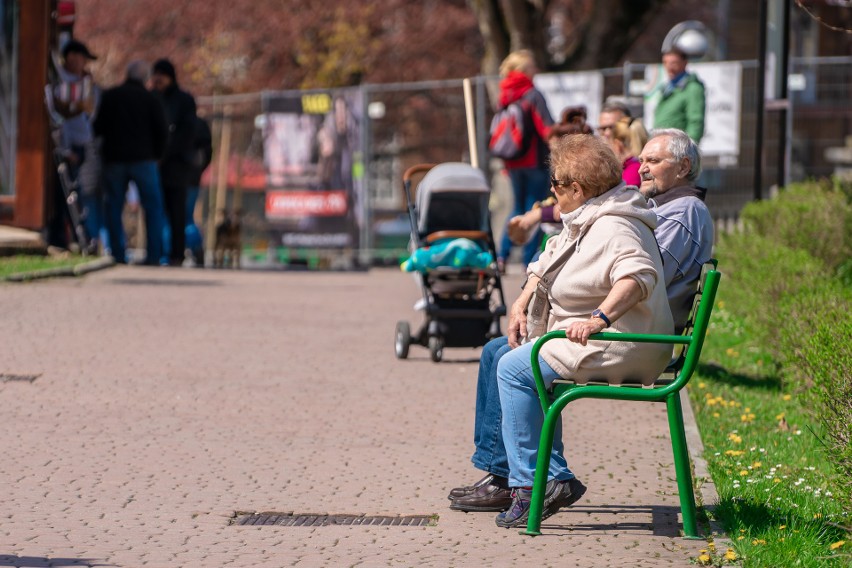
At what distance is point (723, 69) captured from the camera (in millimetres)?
19922

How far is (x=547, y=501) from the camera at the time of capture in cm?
645

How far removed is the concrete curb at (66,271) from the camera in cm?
1512

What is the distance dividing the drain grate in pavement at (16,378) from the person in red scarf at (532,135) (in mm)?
5283

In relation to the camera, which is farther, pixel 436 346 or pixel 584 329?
pixel 436 346

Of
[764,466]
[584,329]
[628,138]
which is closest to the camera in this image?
[584,329]

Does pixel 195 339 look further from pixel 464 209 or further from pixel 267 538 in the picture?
pixel 267 538

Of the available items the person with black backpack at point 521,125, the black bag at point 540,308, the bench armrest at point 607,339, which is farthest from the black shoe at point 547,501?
the person with black backpack at point 521,125

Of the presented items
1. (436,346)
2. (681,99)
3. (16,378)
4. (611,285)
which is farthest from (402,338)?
(611,285)

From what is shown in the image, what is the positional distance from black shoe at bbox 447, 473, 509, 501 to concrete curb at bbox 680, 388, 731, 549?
81cm

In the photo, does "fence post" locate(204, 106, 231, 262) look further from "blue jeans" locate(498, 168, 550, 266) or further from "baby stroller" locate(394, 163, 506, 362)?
"baby stroller" locate(394, 163, 506, 362)

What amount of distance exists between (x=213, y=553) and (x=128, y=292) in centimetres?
907

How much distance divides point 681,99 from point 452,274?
380cm

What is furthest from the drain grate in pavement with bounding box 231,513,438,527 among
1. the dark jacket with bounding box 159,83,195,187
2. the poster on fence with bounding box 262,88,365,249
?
the poster on fence with bounding box 262,88,365,249

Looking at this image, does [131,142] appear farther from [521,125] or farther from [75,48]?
[521,125]
